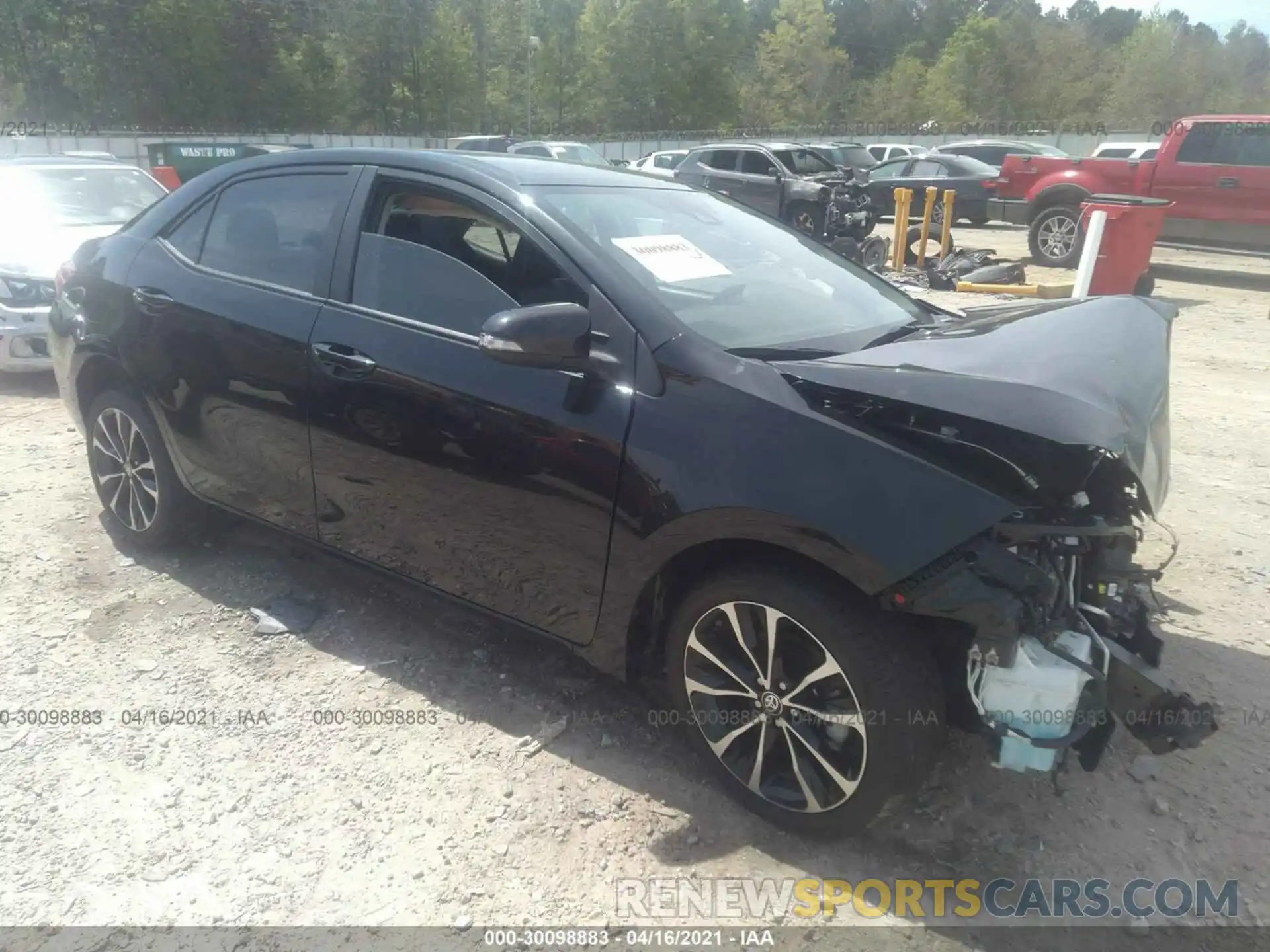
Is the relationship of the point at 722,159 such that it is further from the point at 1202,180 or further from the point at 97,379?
the point at 97,379

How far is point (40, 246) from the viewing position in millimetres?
7180

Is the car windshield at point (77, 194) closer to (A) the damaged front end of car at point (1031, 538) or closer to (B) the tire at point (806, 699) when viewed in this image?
(B) the tire at point (806, 699)

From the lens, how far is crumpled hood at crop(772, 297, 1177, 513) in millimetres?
2086

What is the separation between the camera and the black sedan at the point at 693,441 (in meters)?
2.18

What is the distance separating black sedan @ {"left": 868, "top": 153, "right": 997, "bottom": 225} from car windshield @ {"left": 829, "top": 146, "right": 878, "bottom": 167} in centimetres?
62

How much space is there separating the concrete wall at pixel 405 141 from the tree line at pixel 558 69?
4.48m

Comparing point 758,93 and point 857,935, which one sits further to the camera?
point 758,93

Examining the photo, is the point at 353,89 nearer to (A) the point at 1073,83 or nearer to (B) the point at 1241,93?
(A) the point at 1073,83

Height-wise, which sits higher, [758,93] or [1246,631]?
[758,93]

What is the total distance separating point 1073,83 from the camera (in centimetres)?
5759

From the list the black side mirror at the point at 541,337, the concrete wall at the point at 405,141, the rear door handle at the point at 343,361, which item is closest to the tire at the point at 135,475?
the rear door handle at the point at 343,361

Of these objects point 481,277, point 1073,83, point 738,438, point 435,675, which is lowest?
point 435,675

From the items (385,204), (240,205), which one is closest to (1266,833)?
(385,204)

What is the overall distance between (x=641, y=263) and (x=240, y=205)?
1.91 meters
